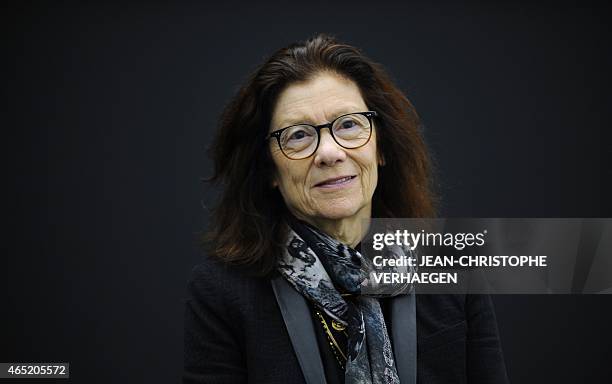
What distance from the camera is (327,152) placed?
1.98 metres

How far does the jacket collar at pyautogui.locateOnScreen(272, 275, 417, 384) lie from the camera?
194 cm

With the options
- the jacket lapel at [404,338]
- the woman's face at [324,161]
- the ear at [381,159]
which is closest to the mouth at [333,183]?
the woman's face at [324,161]

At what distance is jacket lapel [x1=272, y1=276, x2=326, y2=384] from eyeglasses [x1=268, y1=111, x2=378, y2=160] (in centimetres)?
36

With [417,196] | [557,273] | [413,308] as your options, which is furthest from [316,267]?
[557,273]

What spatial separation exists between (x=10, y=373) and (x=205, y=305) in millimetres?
1781

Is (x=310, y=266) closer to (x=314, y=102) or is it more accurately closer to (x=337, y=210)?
(x=337, y=210)

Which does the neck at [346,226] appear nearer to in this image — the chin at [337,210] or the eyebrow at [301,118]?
the chin at [337,210]

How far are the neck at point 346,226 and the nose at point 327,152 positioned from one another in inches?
7.3

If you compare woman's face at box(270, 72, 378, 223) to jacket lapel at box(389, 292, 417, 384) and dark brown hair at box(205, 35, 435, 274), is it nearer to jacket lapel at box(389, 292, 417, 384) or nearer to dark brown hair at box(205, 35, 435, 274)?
dark brown hair at box(205, 35, 435, 274)

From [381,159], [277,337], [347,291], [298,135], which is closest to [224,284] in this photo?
[277,337]

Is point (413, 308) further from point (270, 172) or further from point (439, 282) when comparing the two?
point (270, 172)

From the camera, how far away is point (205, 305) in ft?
6.75

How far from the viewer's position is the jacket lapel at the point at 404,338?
80.2 inches

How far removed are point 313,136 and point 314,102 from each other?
92 mm
